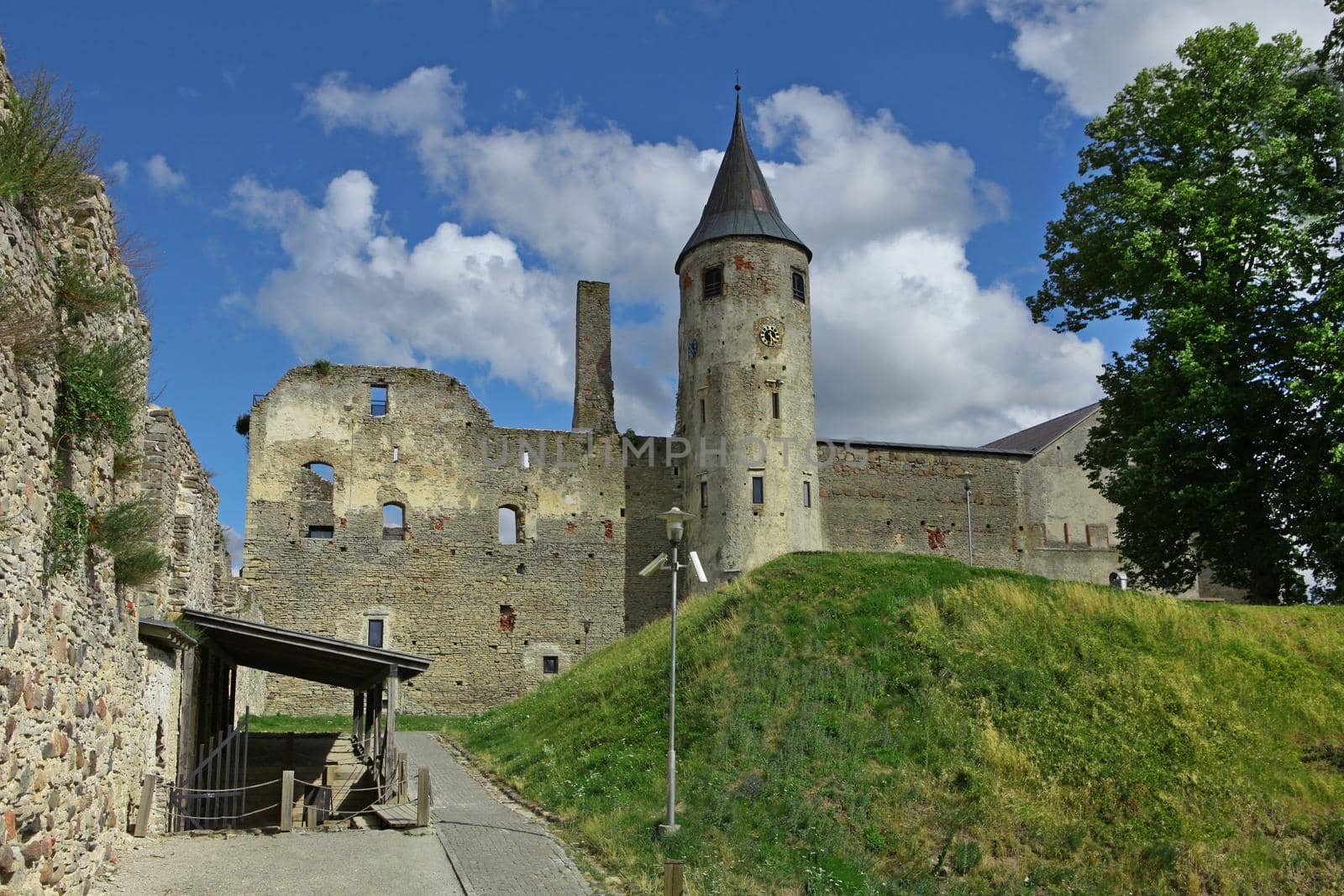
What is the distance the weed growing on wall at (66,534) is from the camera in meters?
9.02

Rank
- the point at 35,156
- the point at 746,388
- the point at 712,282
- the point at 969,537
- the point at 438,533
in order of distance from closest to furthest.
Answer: the point at 35,156 < the point at 746,388 < the point at 438,533 < the point at 712,282 < the point at 969,537

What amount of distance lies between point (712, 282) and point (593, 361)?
5.44 meters

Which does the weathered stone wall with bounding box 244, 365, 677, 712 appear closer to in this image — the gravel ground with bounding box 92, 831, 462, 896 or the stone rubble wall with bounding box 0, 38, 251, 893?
the gravel ground with bounding box 92, 831, 462, 896

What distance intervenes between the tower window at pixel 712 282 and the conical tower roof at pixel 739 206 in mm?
960

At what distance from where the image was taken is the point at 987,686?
17.1 metres

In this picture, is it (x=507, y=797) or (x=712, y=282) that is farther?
(x=712, y=282)

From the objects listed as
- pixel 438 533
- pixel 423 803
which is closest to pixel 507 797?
pixel 423 803

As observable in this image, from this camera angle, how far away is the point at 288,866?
12703mm

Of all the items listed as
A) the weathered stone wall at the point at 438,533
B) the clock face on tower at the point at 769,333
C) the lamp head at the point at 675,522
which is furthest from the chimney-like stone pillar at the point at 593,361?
the lamp head at the point at 675,522

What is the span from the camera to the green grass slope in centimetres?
1343

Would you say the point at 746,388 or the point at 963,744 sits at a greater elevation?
the point at 746,388

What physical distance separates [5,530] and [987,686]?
13742 mm

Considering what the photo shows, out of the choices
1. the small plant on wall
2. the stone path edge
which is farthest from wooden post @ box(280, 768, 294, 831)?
the small plant on wall

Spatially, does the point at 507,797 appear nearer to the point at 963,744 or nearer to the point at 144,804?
the point at 144,804
